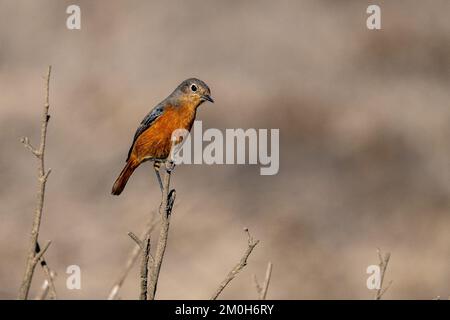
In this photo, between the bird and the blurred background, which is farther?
the blurred background

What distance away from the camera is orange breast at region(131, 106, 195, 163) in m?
8.16

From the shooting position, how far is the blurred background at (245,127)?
500 inches

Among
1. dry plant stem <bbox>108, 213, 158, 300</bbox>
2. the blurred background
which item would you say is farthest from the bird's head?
dry plant stem <bbox>108, 213, 158, 300</bbox>

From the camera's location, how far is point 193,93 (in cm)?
842

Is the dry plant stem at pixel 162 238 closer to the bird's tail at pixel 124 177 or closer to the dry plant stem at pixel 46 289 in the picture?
the dry plant stem at pixel 46 289

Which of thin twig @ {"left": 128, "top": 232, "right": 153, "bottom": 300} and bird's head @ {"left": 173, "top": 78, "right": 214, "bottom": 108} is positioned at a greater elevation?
bird's head @ {"left": 173, "top": 78, "right": 214, "bottom": 108}

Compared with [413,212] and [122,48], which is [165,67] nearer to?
[122,48]

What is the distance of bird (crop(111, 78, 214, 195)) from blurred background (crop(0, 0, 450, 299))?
308 centimetres

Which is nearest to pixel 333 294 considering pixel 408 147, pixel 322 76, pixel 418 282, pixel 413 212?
pixel 418 282

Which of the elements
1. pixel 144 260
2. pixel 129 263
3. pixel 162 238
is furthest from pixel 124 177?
pixel 129 263

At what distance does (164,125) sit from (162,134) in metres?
0.10

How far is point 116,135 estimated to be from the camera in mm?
15008

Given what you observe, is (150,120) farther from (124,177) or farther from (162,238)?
(162,238)

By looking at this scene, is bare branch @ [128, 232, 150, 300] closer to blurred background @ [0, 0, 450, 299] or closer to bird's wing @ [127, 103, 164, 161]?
bird's wing @ [127, 103, 164, 161]
